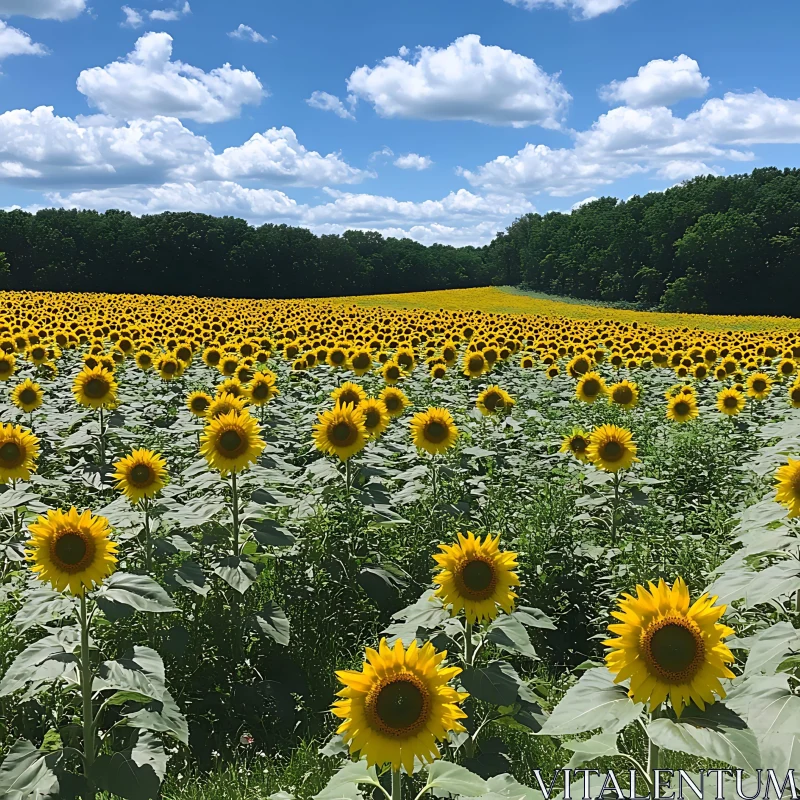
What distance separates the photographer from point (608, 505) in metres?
6.35

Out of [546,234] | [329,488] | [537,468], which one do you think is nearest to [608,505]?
[537,468]

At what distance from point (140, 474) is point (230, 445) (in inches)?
22.5

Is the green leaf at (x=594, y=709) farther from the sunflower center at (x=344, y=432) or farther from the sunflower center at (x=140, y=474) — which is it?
the sunflower center at (x=344, y=432)

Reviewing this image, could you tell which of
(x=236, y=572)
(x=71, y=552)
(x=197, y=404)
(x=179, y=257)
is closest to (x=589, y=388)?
(x=197, y=404)

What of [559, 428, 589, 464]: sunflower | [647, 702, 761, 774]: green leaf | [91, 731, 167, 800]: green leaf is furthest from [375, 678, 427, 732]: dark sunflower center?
[559, 428, 589, 464]: sunflower

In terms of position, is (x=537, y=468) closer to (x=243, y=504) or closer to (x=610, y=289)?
(x=243, y=504)

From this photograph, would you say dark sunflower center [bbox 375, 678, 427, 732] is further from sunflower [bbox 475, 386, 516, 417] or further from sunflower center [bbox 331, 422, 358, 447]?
sunflower [bbox 475, 386, 516, 417]

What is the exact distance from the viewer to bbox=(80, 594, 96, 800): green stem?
9.97 ft

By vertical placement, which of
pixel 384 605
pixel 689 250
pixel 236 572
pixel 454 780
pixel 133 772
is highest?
pixel 689 250

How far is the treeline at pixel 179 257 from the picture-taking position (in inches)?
2557

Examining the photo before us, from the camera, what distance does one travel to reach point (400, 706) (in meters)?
2.07

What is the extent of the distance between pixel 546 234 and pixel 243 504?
316 feet

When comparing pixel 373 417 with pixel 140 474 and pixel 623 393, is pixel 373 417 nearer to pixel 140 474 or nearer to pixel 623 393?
pixel 140 474

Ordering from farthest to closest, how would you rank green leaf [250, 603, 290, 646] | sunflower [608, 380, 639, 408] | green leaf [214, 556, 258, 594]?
sunflower [608, 380, 639, 408] < green leaf [250, 603, 290, 646] < green leaf [214, 556, 258, 594]
